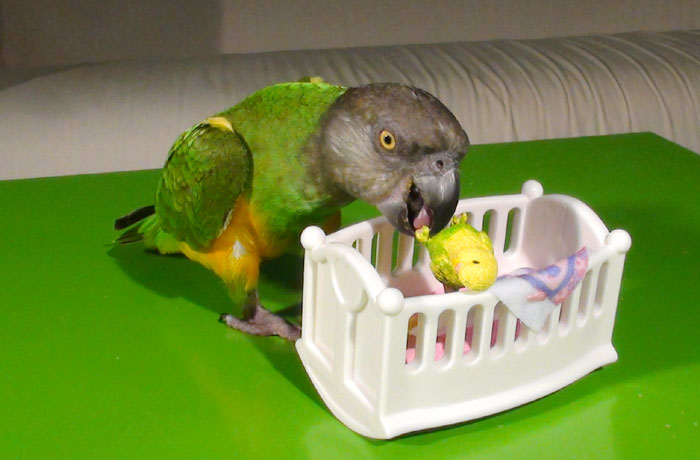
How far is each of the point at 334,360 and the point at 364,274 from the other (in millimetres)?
107

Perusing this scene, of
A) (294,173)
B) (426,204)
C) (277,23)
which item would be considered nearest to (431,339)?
(426,204)

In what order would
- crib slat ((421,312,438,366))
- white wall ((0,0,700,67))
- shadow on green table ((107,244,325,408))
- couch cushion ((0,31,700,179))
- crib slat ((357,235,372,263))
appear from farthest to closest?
1. white wall ((0,0,700,67))
2. couch cushion ((0,31,700,179))
3. shadow on green table ((107,244,325,408))
4. crib slat ((357,235,372,263))
5. crib slat ((421,312,438,366))

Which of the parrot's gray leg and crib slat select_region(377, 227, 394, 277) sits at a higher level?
crib slat select_region(377, 227, 394, 277)

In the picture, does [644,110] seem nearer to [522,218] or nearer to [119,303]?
[522,218]

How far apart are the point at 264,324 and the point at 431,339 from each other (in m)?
0.27

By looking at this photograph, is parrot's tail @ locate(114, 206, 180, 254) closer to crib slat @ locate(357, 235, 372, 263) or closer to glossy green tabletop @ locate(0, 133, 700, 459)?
glossy green tabletop @ locate(0, 133, 700, 459)

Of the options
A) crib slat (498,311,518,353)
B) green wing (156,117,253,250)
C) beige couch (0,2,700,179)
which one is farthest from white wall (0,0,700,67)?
crib slat (498,311,518,353)

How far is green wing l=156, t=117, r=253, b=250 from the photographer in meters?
0.79

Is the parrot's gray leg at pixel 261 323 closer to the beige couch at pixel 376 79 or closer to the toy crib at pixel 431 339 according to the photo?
the toy crib at pixel 431 339

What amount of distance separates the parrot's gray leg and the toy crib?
0.32 ft

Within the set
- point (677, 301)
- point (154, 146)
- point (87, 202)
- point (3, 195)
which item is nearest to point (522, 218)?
point (677, 301)

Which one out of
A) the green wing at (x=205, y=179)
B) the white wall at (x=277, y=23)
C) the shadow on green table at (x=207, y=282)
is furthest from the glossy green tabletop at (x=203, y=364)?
the white wall at (x=277, y=23)

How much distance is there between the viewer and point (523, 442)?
2.26 feet

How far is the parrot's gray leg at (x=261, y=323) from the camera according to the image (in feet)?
2.77
